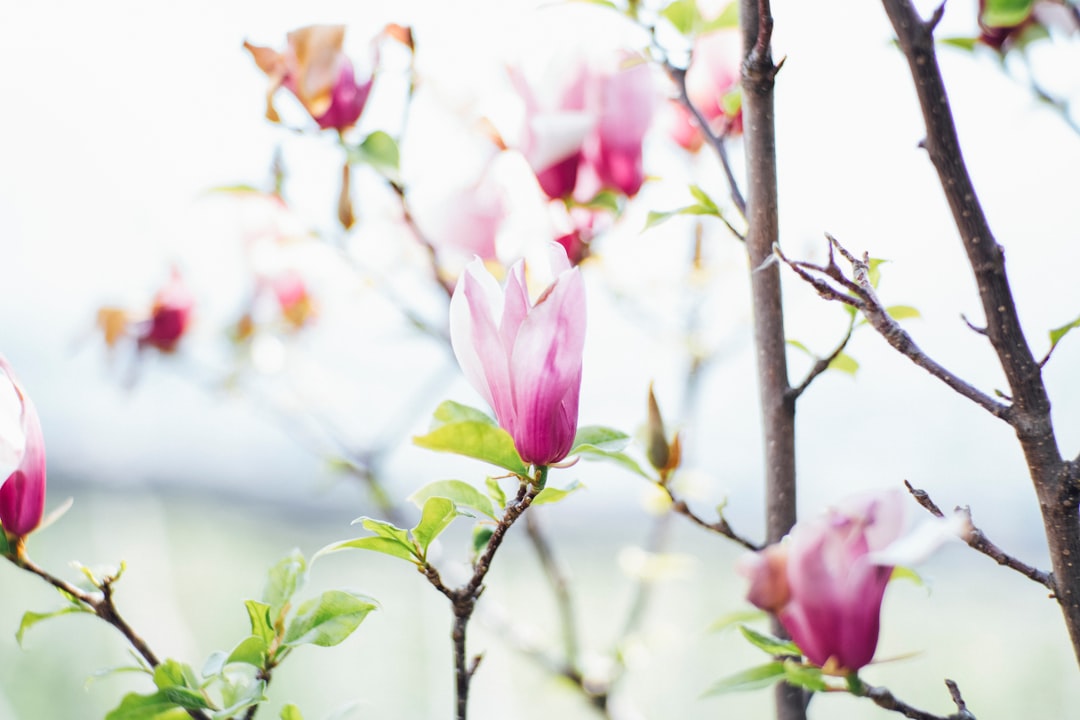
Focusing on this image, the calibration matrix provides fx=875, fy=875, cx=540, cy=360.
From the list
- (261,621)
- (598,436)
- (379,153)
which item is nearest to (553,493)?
(598,436)

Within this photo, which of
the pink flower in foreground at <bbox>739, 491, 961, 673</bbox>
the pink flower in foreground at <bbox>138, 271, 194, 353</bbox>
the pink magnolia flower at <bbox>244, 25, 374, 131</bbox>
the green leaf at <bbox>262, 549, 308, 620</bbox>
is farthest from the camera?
the pink flower in foreground at <bbox>138, 271, 194, 353</bbox>

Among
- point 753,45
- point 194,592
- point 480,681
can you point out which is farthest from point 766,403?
point 194,592

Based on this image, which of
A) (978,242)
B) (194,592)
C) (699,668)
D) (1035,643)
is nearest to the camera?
(978,242)

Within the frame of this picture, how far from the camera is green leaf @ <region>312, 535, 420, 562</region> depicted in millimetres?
316

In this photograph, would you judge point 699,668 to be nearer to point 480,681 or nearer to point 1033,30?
point 480,681

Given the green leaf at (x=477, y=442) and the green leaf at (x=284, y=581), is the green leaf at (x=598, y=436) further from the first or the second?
the green leaf at (x=284, y=581)

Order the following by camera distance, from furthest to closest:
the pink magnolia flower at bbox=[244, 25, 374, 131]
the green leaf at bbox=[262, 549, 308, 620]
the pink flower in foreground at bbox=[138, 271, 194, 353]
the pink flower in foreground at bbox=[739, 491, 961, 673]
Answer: the pink flower in foreground at bbox=[138, 271, 194, 353] < the pink magnolia flower at bbox=[244, 25, 374, 131] < the green leaf at bbox=[262, 549, 308, 620] < the pink flower in foreground at bbox=[739, 491, 961, 673]

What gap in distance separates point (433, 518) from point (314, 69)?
290mm

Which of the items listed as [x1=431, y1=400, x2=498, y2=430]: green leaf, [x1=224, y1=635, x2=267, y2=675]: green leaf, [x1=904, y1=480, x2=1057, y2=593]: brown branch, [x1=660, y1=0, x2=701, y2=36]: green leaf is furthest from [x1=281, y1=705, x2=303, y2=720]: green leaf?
[x1=660, y1=0, x2=701, y2=36]: green leaf

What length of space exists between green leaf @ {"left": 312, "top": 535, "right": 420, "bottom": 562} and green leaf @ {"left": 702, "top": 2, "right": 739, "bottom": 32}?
1.04 feet

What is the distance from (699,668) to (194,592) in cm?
80

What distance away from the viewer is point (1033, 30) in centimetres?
48

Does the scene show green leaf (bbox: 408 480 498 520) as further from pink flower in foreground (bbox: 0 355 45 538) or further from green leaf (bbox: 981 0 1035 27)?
green leaf (bbox: 981 0 1035 27)

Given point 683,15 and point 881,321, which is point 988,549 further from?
point 683,15
